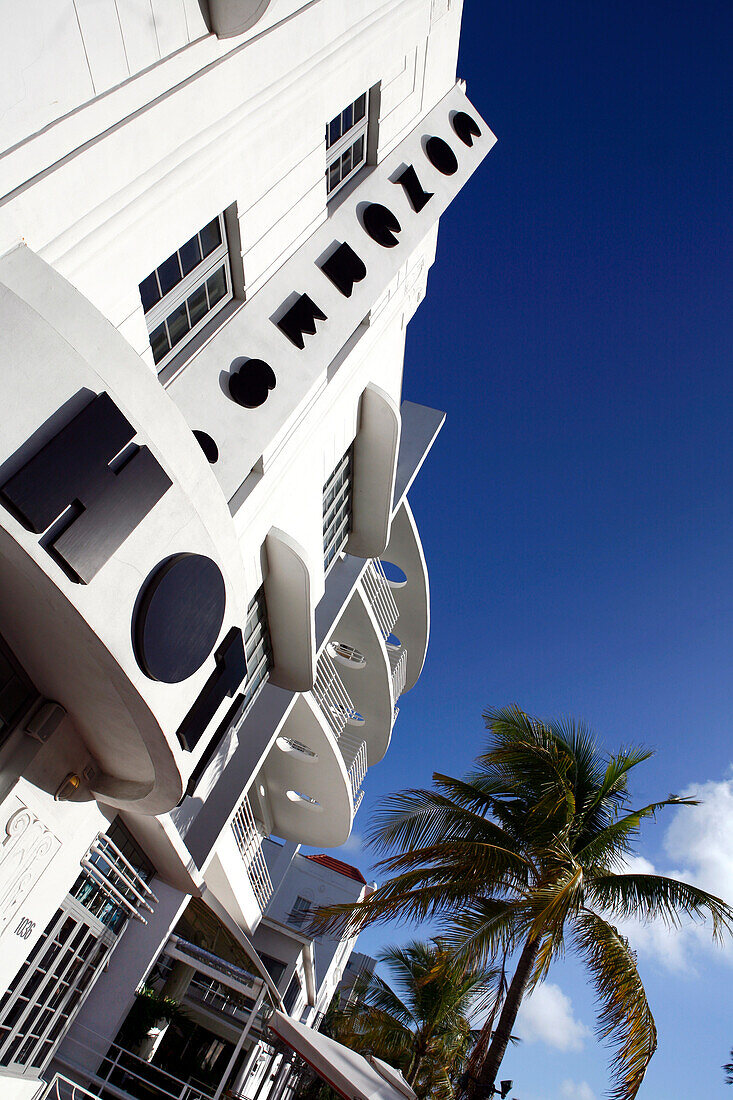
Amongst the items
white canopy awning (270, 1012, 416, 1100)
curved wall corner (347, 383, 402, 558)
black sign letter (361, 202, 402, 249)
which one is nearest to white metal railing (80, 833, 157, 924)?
white canopy awning (270, 1012, 416, 1100)

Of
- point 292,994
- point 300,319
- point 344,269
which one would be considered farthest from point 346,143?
point 292,994

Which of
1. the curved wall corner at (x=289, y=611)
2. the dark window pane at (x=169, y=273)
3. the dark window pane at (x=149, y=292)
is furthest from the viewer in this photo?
the curved wall corner at (x=289, y=611)

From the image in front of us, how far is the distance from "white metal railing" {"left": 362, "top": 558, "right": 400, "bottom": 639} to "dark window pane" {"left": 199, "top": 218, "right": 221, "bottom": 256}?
13.2m

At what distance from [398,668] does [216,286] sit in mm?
18515

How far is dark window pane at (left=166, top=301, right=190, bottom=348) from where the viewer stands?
872 cm

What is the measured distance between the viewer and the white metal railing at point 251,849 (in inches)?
728

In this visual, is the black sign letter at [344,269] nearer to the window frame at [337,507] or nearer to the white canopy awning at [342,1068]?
the window frame at [337,507]

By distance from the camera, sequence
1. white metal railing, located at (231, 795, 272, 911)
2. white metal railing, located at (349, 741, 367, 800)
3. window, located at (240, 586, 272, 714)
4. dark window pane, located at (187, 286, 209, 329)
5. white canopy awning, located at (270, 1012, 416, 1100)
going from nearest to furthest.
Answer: dark window pane, located at (187, 286, 209, 329)
white canopy awning, located at (270, 1012, 416, 1100)
window, located at (240, 586, 272, 714)
white metal railing, located at (231, 795, 272, 911)
white metal railing, located at (349, 741, 367, 800)

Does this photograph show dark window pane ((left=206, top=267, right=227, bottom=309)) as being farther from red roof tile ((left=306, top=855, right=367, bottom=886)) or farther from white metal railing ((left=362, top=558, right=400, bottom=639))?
red roof tile ((left=306, top=855, right=367, bottom=886))

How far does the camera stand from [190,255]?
855cm

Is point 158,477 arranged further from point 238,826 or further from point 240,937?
point 240,937

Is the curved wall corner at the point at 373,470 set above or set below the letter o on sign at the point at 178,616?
above

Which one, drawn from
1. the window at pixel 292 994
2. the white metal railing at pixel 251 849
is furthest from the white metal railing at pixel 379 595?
the window at pixel 292 994

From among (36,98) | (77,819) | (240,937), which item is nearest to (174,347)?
(36,98)
